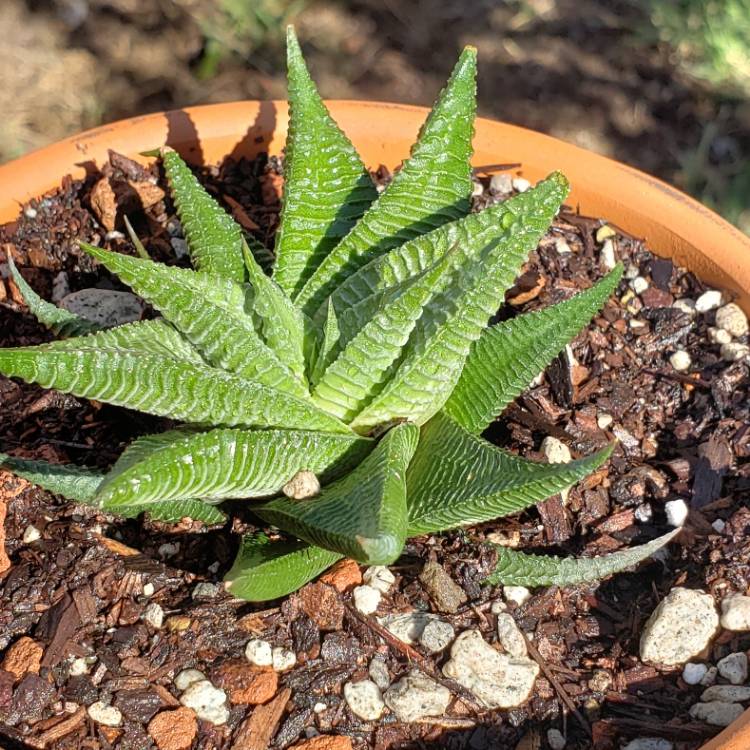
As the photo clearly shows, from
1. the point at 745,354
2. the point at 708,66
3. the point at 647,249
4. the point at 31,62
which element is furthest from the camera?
the point at 31,62

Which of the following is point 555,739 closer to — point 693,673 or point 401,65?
point 693,673

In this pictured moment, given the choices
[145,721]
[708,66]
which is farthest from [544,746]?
[708,66]

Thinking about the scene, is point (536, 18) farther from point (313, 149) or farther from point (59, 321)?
point (59, 321)

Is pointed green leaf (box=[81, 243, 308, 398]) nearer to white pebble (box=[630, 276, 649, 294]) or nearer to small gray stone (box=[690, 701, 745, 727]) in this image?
small gray stone (box=[690, 701, 745, 727])

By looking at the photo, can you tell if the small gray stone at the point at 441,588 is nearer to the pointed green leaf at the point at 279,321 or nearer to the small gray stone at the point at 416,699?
the small gray stone at the point at 416,699

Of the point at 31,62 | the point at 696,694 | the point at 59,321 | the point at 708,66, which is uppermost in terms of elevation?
the point at 708,66

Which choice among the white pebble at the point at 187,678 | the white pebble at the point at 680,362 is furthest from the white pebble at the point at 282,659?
the white pebble at the point at 680,362
